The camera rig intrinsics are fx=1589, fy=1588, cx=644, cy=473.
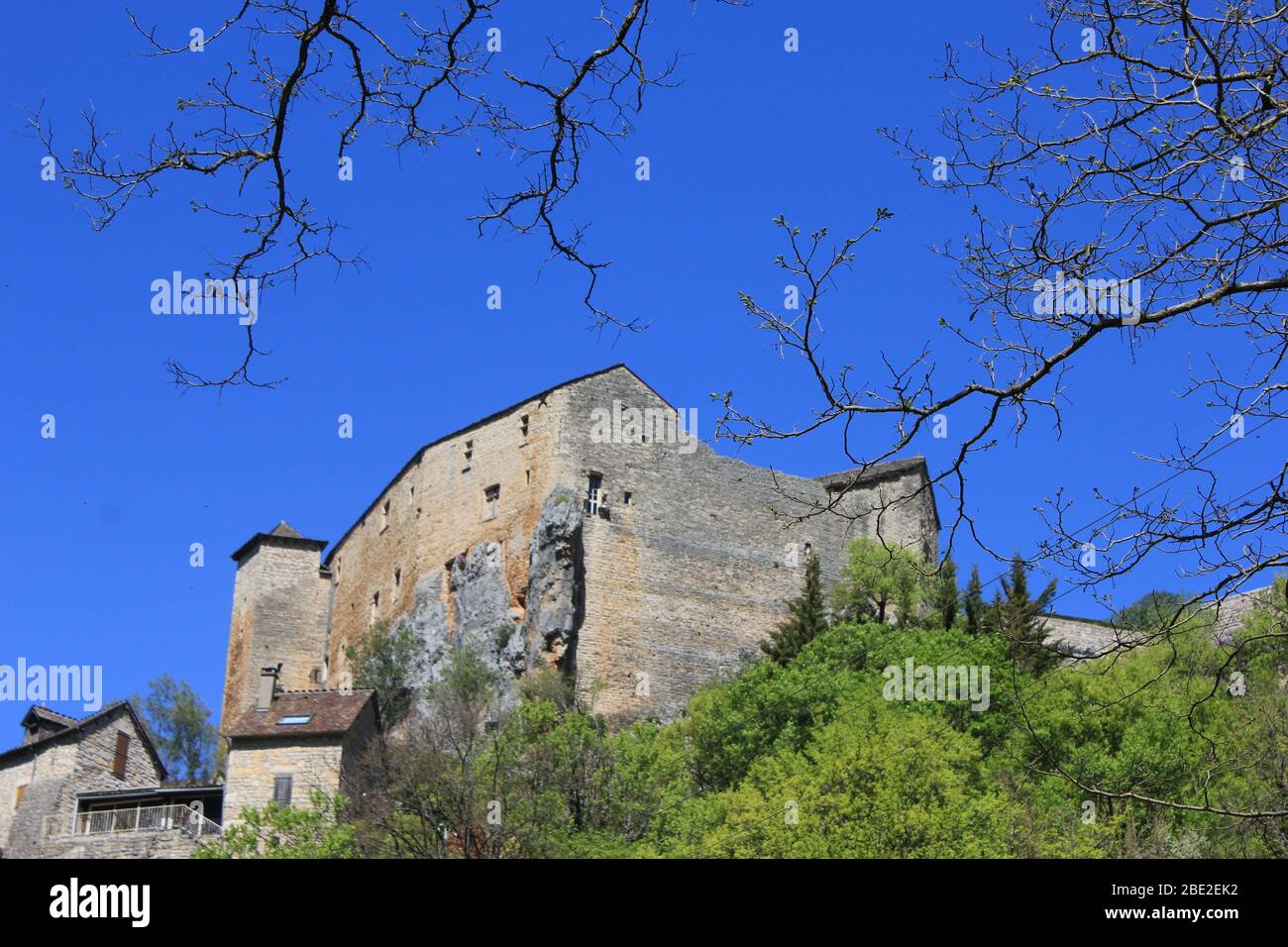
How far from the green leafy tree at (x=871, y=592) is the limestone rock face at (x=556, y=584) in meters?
7.97

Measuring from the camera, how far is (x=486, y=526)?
48688mm

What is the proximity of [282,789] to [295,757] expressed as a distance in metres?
0.83

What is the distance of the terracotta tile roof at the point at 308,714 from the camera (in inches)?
1427

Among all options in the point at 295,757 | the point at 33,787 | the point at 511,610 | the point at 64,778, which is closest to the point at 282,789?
the point at 295,757

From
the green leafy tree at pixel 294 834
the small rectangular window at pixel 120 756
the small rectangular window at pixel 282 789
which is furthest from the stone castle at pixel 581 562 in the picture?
the green leafy tree at pixel 294 834

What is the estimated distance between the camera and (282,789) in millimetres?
35312

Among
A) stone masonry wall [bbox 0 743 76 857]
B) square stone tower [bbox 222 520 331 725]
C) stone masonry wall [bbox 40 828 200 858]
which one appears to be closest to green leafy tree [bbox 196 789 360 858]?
stone masonry wall [bbox 40 828 200 858]

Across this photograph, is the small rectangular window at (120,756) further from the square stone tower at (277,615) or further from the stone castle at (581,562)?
the square stone tower at (277,615)

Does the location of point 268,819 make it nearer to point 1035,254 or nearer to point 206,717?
point 1035,254

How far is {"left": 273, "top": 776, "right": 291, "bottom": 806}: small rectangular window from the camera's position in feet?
115

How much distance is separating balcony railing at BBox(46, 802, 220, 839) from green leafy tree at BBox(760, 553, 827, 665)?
1598 cm

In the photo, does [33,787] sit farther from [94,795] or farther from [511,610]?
[511,610]

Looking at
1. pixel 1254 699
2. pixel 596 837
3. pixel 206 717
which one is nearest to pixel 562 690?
pixel 596 837

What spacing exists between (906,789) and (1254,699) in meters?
10.9
